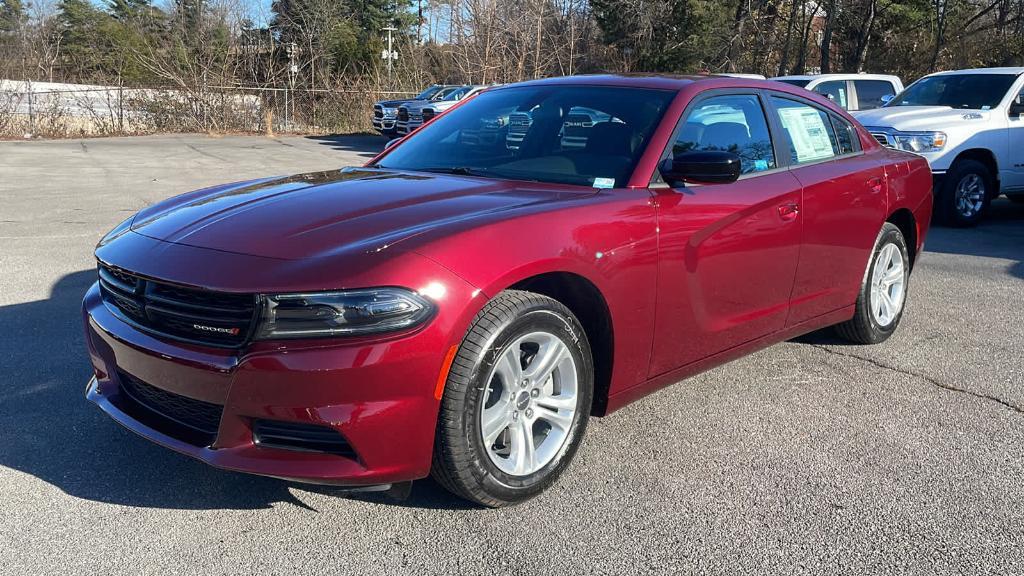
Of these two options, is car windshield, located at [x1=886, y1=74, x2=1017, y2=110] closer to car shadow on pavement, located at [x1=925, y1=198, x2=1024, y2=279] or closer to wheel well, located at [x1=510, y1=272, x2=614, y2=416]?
car shadow on pavement, located at [x1=925, y1=198, x2=1024, y2=279]

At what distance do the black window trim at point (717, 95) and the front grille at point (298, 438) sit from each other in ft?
5.64

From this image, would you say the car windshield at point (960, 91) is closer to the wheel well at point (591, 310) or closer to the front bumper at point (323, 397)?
the wheel well at point (591, 310)

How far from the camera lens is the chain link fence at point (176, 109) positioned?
82.4ft

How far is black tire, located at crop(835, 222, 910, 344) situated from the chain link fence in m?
25.7

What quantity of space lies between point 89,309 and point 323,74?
30561mm

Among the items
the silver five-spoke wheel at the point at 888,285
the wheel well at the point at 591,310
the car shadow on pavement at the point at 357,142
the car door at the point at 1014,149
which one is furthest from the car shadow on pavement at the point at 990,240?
the car shadow on pavement at the point at 357,142

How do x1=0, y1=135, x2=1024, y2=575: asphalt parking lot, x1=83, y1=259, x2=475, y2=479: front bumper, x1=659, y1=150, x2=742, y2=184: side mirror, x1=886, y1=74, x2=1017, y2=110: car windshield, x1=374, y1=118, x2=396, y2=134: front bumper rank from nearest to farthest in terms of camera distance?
x1=83, y1=259, x2=475, y2=479: front bumper < x1=0, y1=135, x2=1024, y2=575: asphalt parking lot < x1=659, y1=150, x2=742, y2=184: side mirror < x1=886, y1=74, x2=1017, y2=110: car windshield < x1=374, y1=118, x2=396, y2=134: front bumper

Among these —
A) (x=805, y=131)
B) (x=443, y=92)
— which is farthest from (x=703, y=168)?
(x=443, y=92)

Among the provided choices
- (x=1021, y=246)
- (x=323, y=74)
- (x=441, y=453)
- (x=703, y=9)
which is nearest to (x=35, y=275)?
(x=441, y=453)

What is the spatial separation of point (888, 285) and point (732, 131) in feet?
6.10

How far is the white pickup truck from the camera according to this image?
9.89 m

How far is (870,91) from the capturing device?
47.5 ft

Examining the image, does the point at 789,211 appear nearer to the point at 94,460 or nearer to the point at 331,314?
the point at 331,314

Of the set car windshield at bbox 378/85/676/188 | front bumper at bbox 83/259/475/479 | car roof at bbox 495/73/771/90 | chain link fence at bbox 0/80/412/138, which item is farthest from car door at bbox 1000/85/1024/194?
chain link fence at bbox 0/80/412/138
